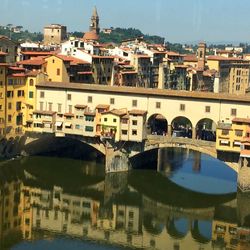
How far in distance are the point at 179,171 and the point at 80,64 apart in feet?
37.2

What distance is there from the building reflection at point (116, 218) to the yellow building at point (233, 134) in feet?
8.17

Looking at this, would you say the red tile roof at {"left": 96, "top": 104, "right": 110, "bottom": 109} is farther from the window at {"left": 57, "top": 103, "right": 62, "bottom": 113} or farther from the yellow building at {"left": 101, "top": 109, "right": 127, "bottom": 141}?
the window at {"left": 57, "top": 103, "right": 62, "bottom": 113}

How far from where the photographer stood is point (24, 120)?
33250mm

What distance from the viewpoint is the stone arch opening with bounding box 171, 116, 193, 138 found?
38.5 meters

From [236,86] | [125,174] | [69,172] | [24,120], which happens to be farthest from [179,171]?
[236,86]

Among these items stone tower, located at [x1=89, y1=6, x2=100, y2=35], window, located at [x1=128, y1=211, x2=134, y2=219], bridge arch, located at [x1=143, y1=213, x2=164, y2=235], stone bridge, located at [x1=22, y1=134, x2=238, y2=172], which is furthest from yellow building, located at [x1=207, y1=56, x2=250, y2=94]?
bridge arch, located at [x1=143, y1=213, x2=164, y2=235]

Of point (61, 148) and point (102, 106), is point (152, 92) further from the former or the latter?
point (61, 148)

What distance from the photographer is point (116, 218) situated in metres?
25.2

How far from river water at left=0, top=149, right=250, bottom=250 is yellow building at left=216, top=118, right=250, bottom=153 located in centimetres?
233

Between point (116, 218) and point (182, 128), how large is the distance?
18926mm

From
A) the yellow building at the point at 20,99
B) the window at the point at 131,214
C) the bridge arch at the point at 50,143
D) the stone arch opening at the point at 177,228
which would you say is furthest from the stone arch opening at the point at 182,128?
the stone arch opening at the point at 177,228

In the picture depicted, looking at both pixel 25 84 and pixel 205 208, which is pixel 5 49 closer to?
pixel 25 84

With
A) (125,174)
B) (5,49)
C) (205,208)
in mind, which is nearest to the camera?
(205,208)

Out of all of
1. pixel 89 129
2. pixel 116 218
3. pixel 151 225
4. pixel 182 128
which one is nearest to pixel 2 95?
pixel 89 129
